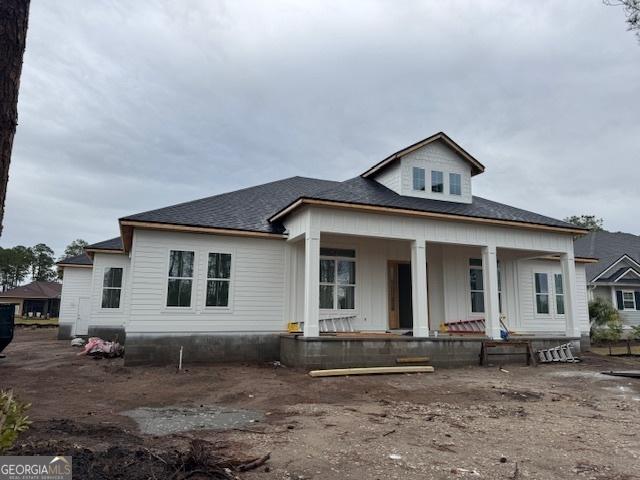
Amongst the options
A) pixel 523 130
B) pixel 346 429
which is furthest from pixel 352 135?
pixel 346 429

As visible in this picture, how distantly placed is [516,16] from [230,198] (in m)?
9.89

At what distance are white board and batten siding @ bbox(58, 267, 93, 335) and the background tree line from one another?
2227 inches

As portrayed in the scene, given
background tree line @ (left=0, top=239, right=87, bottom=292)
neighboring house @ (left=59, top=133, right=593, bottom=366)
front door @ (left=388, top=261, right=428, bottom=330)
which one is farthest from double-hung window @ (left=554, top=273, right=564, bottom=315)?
background tree line @ (left=0, top=239, right=87, bottom=292)

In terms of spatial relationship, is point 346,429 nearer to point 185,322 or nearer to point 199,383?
point 199,383

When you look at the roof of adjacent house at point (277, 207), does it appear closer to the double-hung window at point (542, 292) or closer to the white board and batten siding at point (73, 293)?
the double-hung window at point (542, 292)

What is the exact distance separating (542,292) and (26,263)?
279 ft

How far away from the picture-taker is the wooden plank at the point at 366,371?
9.74 metres

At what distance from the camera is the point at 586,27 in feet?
25.2

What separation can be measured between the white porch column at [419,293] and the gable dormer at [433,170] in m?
2.54

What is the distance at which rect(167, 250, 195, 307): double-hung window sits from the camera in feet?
38.2

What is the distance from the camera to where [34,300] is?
151 feet

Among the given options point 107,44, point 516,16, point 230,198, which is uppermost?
point 516,16

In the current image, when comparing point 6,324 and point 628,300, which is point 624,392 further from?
point 628,300

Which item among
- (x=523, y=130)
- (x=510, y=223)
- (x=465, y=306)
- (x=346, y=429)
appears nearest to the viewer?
(x=346, y=429)
